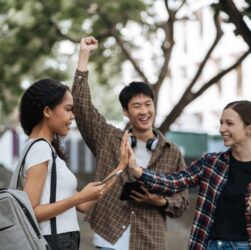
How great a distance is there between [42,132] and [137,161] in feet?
3.32

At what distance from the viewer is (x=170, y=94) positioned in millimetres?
56188

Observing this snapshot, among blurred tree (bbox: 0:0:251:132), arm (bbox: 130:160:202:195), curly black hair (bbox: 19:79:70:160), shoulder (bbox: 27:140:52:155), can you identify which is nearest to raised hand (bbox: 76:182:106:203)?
shoulder (bbox: 27:140:52:155)

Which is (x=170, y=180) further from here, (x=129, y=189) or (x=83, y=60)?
(x=83, y=60)

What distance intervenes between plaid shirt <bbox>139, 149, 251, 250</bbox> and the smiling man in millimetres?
269

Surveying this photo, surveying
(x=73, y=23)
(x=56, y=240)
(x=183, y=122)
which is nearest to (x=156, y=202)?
(x=56, y=240)

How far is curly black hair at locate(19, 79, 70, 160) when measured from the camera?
3.80 meters

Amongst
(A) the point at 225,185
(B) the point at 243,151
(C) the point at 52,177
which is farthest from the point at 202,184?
(C) the point at 52,177

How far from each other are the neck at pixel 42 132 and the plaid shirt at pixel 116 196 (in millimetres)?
835

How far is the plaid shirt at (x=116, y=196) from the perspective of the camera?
15.2 feet

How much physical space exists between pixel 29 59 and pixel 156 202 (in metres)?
12.3

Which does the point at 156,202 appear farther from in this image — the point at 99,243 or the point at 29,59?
the point at 29,59

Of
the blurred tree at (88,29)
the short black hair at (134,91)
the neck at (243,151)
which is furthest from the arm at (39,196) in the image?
the blurred tree at (88,29)

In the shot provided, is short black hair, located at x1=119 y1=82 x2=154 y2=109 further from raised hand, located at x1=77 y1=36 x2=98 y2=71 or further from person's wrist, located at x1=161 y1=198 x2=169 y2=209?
person's wrist, located at x1=161 y1=198 x2=169 y2=209

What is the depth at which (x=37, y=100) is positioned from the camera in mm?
3799
